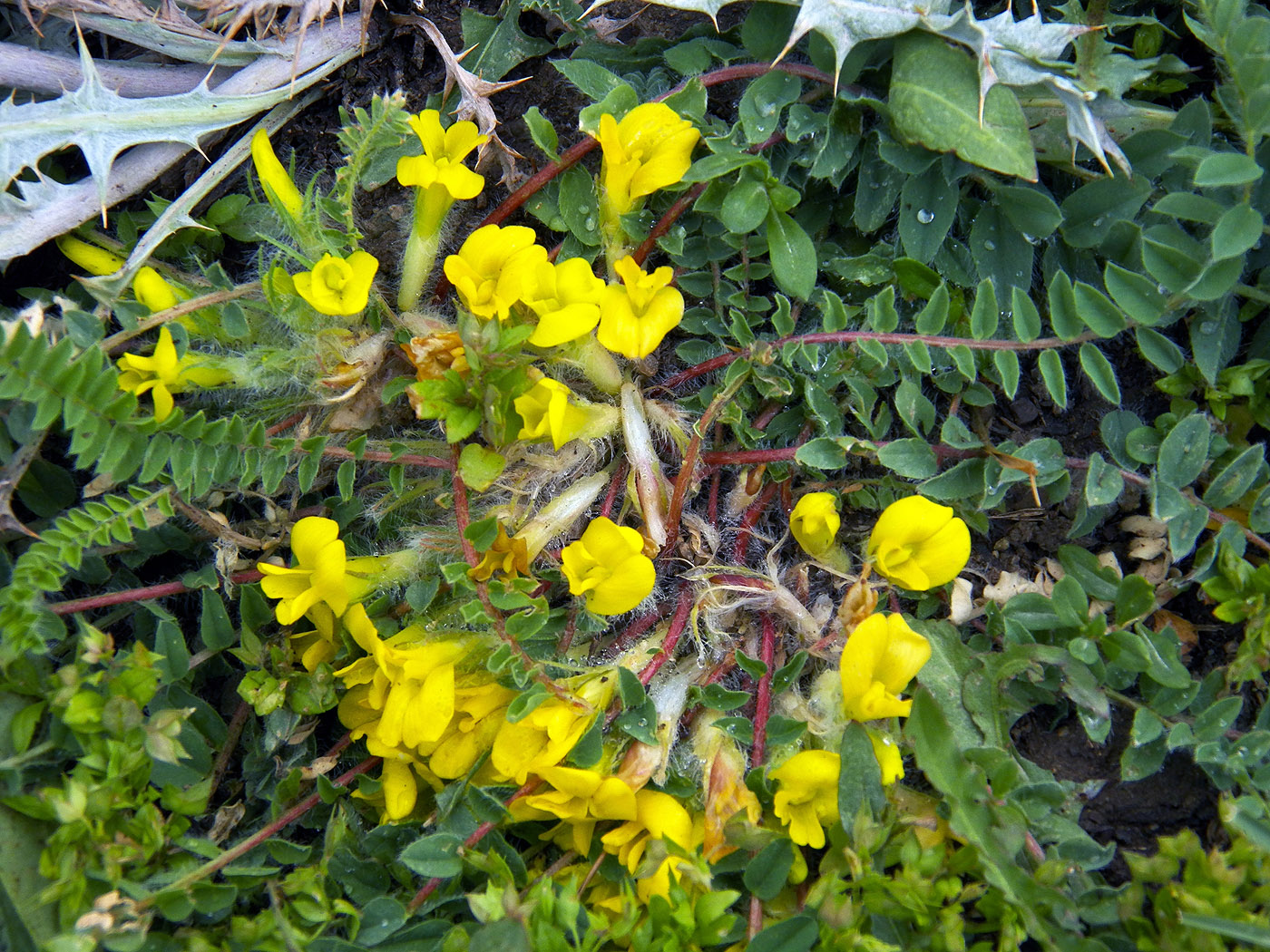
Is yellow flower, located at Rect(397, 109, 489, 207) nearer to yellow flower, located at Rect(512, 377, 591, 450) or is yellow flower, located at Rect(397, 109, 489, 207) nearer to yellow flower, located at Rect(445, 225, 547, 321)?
yellow flower, located at Rect(445, 225, 547, 321)

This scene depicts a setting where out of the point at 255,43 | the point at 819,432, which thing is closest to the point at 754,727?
the point at 819,432

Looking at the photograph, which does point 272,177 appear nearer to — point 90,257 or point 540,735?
point 90,257

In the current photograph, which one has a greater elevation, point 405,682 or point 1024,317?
point 1024,317

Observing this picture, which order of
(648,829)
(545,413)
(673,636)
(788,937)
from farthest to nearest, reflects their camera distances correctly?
(673,636)
(545,413)
(648,829)
(788,937)

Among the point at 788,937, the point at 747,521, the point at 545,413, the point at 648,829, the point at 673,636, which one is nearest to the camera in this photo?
the point at 788,937

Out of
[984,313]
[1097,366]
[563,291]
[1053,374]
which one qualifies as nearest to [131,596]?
[563,291]

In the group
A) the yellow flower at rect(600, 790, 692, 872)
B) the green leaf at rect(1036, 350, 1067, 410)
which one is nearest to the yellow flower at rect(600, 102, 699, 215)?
the green leaf at rect(1036, 350, 1067, 410)

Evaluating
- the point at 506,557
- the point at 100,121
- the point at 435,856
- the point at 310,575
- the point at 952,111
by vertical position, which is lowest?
the point at 435,856

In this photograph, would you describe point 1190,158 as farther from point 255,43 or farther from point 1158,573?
point 255,43
